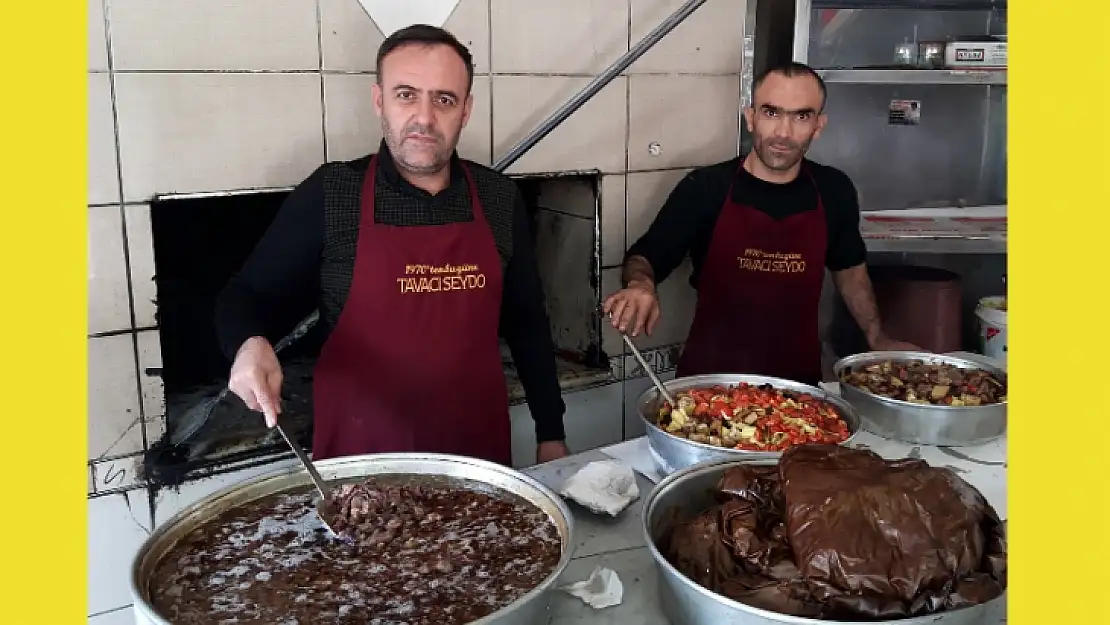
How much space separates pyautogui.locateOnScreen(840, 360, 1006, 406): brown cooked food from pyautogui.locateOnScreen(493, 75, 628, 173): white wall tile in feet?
4.11

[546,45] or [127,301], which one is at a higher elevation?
[546,45]

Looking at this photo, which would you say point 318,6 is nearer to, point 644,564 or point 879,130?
point 644,564

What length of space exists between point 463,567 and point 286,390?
6.86ft

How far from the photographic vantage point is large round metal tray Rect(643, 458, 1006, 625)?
1.12m

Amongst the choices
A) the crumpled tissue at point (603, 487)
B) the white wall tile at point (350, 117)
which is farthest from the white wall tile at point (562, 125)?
the crumpled tissue at point (603, 487)

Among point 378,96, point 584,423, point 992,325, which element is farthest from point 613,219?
point 992,325

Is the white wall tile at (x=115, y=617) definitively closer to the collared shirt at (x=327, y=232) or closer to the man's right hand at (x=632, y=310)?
the collared shirt at (x=327, y=232)

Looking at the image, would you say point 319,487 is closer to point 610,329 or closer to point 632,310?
point 632,310

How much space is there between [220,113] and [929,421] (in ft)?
6.31

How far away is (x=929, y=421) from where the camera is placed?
1979 millimetres

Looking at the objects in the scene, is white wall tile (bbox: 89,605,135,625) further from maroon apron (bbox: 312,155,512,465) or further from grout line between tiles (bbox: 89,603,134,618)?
maroon apron (bbox: 312,155,512,465)

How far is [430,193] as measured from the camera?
7.59ft

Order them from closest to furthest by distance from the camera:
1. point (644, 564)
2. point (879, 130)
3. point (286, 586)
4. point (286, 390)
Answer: point (286, 586)
point (644, 564)
point (286, 390)
point (879, 130)

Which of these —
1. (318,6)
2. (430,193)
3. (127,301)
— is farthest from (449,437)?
(318,6)
